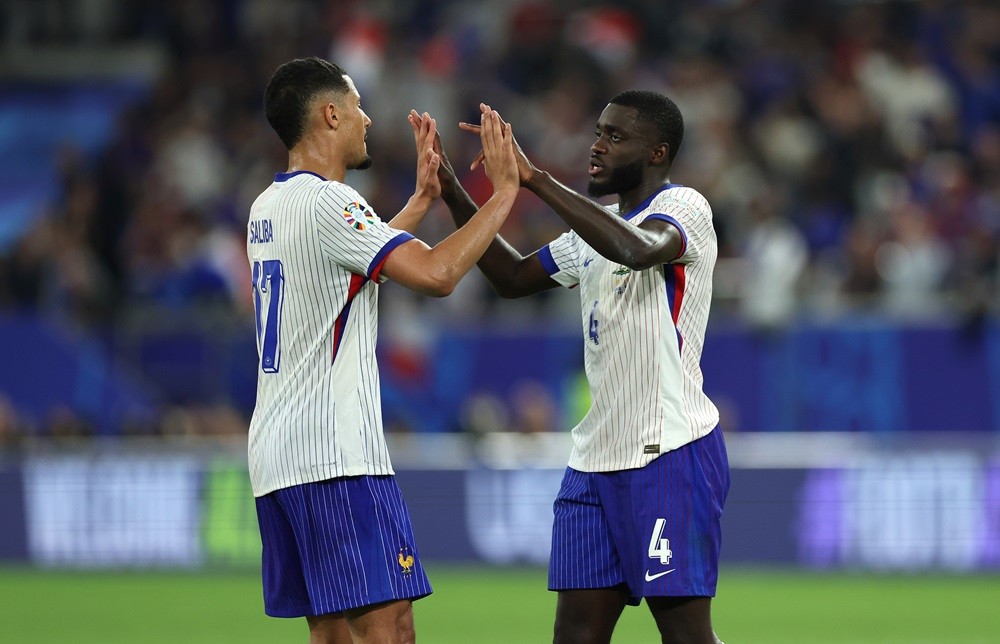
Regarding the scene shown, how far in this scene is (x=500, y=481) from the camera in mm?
13320

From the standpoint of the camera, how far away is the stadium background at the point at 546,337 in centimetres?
1256

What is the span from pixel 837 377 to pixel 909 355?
2.14 ft

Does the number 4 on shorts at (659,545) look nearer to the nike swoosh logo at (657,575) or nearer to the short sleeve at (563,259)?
the nike swoosh logo at (657,575)

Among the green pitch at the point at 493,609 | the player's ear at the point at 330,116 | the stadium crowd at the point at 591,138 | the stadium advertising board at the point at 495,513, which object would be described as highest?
the stadium crowd at the point at 591,138

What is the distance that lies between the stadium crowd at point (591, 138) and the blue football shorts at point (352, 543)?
9107mm

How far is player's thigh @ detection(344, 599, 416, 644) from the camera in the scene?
509 centimetres

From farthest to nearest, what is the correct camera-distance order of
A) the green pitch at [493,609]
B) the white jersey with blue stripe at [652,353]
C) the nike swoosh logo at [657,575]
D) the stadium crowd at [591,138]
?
1. the stadium crowd at [591,138]
2. the green pitch at [493,609]
3. the white jersey with blue stripe at [652,353]
4. the nike swoosh logo at [657,575]

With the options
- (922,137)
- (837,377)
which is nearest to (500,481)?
(837,377)

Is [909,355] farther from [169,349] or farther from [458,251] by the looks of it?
[458,251]

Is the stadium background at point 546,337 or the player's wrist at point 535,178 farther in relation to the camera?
the stadium background at point 546,337

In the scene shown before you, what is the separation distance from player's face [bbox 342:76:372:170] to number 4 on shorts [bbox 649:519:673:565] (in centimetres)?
159

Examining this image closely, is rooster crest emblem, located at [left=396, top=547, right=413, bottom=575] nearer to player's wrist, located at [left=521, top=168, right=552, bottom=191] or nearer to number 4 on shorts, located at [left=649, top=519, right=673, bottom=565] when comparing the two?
number 4 on shorts, located at [left=649, top=519, right=673, bottom=565]

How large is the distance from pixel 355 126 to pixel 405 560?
1.44 meters

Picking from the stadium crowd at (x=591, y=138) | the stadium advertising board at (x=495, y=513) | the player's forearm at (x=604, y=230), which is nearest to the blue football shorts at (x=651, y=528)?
the player's forearm at (x=604, y=230)
